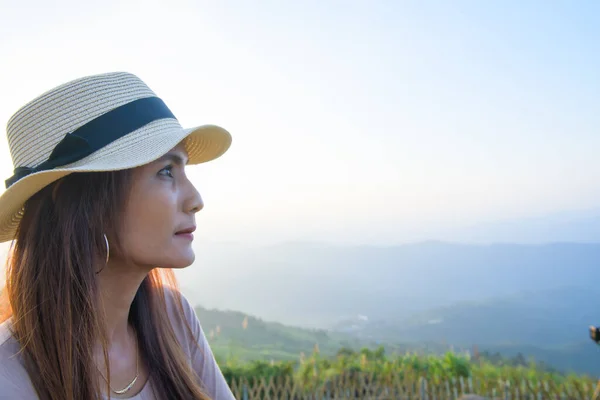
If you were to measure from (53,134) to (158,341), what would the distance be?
842mm

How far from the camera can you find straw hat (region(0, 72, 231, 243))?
5.38 feet

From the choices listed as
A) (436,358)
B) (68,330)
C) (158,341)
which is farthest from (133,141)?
(436,358)

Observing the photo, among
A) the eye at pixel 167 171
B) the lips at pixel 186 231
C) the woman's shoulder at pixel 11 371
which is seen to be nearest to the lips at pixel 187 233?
the lips at pixel 186 231

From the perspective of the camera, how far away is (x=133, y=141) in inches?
66.5

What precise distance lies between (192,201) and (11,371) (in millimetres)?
691

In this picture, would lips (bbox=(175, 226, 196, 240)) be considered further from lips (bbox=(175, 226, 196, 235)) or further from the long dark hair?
the long dark hair

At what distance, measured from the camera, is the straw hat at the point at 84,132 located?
1.64 meters

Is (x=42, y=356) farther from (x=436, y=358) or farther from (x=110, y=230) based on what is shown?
(x=436, y=358)


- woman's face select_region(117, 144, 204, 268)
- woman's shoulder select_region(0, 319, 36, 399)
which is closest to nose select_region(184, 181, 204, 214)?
woman's face select_region(117, 144, 204, 268)

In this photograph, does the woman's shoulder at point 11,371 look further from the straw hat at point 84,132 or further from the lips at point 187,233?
the lips at point 187,233

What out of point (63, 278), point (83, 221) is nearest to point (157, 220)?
point (83, 221)

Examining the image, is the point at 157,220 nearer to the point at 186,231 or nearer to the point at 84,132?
the point at 186,231

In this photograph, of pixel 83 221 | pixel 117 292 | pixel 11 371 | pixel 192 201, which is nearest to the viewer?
pixel 11 371

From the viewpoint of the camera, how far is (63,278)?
1.63 metres
